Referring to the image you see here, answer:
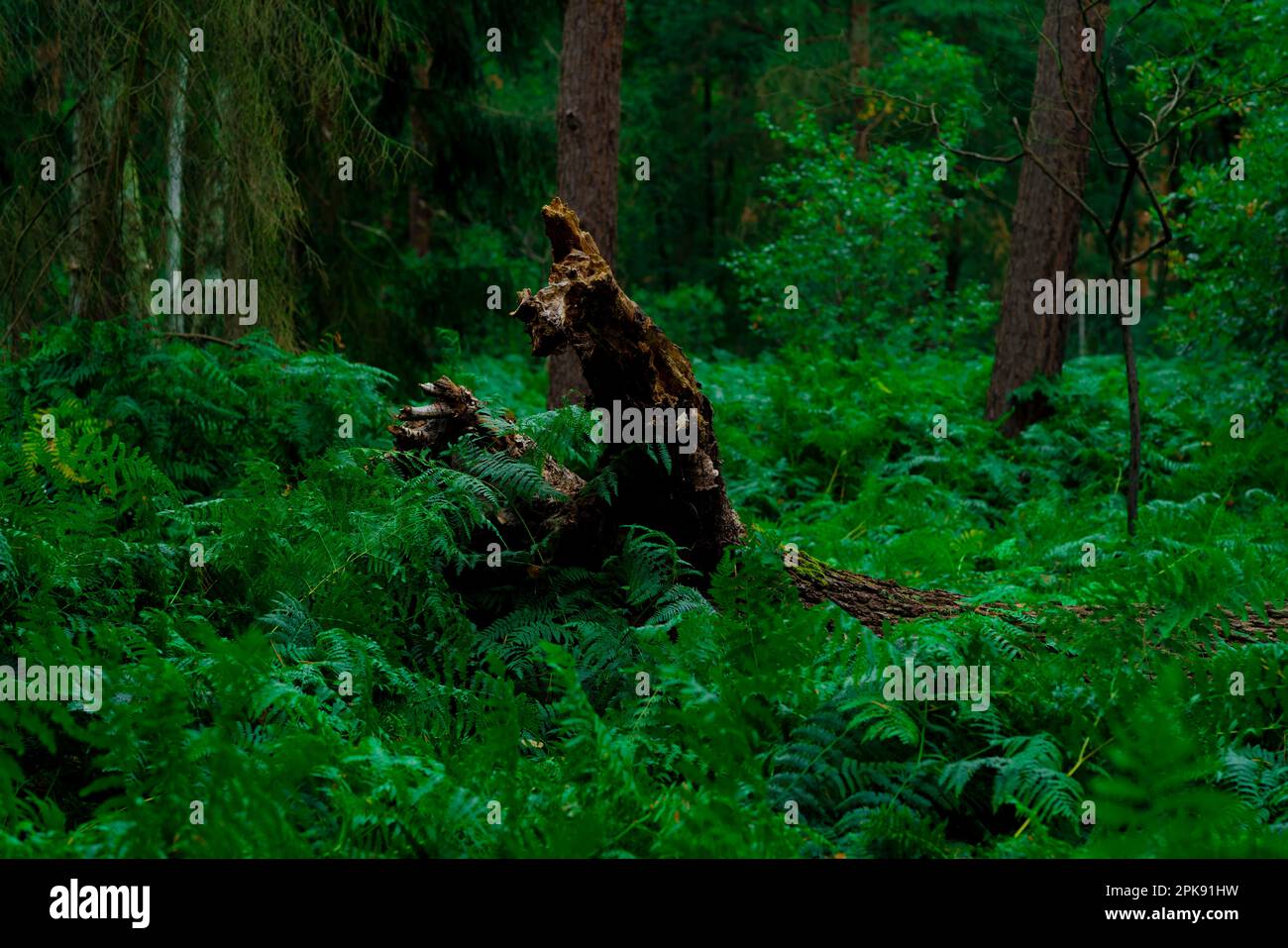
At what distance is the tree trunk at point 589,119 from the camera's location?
10875mm

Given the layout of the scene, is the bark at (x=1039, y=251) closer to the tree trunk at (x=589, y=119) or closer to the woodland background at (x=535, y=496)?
the woodland background at (x=535, y=496)

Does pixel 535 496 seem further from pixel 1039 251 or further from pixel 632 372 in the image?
pixel 1039 251

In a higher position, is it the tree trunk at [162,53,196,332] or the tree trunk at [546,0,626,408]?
the tree trunk at [546,0,626,408]

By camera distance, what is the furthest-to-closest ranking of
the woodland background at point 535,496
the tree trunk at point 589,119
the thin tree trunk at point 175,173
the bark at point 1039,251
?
the bark at point 1039,251
the tree trunk at point 589,119
the thin tree trunk at point 175,173
the woodland background at point 535,496

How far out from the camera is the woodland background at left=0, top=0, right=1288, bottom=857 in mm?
3715

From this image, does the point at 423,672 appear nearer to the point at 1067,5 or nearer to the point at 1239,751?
the point at 1239,751

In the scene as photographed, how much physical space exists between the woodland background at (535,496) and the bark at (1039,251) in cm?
4

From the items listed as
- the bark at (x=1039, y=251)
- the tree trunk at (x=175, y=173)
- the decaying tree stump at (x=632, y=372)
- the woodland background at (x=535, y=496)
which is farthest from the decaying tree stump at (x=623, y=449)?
the bark at (x=1039, y=251)

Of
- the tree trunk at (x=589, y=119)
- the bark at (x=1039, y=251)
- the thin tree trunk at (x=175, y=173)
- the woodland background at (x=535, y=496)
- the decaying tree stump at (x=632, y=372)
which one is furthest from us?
the bark at (x=1039, y=251)

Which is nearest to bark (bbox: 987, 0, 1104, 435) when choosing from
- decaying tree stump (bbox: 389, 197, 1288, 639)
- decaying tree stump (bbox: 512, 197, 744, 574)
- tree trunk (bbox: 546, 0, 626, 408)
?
tree trunk (bbox: 546, 0, 626, 408)

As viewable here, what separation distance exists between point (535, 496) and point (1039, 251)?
27.9ft

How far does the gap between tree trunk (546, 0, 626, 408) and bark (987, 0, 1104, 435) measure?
407 cm

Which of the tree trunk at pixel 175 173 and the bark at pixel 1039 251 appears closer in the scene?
the tree trunk at pixel 175 173

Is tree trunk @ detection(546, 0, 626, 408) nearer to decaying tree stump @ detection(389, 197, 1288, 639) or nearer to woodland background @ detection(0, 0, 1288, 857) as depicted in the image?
woodland background @ detection(0, 0, 1288, 857)
